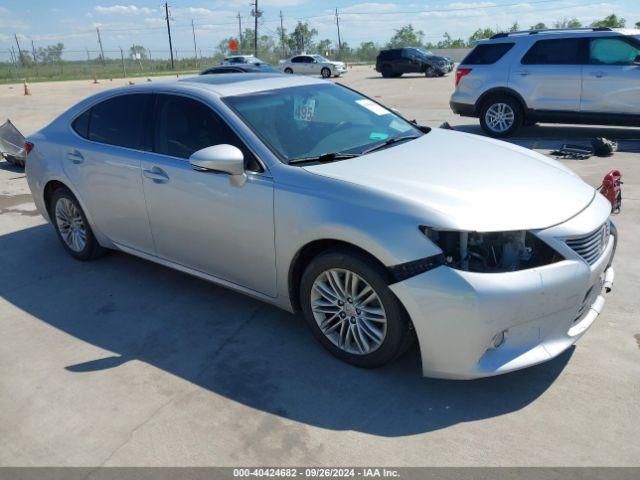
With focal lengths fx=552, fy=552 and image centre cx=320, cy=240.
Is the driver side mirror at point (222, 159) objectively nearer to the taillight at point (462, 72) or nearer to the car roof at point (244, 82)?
the car roof at point (244, 82)

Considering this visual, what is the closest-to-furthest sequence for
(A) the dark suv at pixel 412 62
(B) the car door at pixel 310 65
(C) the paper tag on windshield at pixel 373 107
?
(C) the paper tag on windshield at pixel 373 107
(A) the dark suv at pixel 412 62
(B) the car door at pixel 310 65

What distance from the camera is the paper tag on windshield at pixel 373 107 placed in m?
4.43

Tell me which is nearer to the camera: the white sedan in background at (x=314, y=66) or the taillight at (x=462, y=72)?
the taillight at (x=462, y=72)

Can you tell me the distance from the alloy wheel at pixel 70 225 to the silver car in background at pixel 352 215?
0.35 m

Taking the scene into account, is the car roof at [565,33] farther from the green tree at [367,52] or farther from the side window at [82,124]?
the green tree at [367,52]

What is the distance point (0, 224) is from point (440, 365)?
18.9 ft

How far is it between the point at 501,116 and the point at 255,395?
8.57 m

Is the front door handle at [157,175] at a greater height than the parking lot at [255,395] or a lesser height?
greater

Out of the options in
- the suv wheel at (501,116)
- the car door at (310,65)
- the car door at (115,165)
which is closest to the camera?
the car door at (115,165)

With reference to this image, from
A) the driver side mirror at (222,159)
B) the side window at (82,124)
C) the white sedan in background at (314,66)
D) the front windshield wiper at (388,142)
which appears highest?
the side window at (82,124)

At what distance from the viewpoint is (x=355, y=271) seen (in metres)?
3.09

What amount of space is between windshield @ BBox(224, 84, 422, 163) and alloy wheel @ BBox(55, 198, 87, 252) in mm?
2177

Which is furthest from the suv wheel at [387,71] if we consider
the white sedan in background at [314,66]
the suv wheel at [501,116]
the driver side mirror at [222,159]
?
the driver side mirror at [222,159]

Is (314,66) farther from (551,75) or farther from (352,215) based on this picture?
(352,215)
